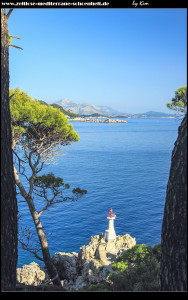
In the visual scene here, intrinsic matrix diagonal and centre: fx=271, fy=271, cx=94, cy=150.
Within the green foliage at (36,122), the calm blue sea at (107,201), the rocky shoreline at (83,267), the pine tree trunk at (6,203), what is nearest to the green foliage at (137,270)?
the rocky shoreline at (83,267)

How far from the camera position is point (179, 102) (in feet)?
32.0

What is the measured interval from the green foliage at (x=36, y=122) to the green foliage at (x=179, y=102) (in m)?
3.75

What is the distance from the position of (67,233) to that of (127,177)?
14.8 meters

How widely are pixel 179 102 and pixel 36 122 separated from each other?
5.12m

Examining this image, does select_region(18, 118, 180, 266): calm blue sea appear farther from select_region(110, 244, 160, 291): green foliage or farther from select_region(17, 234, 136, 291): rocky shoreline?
select_region(17, 234, 136, 291): rocky shoreline

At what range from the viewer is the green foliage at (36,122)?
8.14 meters

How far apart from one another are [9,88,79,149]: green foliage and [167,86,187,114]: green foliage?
12.3ft

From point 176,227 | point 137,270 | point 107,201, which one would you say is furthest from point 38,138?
point 107,201

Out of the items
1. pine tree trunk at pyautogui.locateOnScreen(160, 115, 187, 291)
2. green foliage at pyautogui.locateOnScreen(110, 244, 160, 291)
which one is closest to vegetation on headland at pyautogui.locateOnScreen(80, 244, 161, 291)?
green foliage at pyautogui.locateOnScreen(110, 244, 160, 291)

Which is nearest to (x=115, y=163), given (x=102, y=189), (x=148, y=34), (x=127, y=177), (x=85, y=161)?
(x=85, y=161)

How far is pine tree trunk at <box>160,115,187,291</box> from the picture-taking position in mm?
2709

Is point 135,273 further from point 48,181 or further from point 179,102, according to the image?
point 179,102

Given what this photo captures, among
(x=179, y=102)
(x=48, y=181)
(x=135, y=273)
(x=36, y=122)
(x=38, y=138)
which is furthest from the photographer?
(x=179, y=102)

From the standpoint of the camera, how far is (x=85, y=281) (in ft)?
31.8
